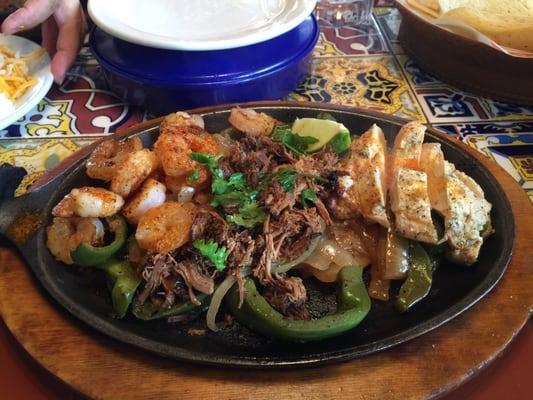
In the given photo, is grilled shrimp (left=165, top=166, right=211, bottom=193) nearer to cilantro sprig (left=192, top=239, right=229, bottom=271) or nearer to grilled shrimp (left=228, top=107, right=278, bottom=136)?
cilantro sprig (left=192, top=239, right=229, bottom=271)

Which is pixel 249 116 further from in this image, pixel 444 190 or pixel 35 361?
pixel 35 361

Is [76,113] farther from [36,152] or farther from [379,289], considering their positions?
[379,289]

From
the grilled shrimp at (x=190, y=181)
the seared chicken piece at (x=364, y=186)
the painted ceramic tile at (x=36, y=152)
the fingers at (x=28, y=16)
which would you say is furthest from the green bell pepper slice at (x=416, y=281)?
the fingers at (x=28, y=16)

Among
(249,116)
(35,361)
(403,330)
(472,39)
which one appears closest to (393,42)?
(472,39)

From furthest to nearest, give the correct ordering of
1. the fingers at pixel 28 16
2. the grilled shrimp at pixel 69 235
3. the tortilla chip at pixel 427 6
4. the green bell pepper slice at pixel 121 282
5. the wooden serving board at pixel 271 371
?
1. the tortilla chip at pixel 427 6
2. the fingers at pixel 28 16
3. the grilled shrimp at pixel 69 235
4. the green bell pepper slice at pixel 121 282
5. the wooden serving board at pixel 271 371

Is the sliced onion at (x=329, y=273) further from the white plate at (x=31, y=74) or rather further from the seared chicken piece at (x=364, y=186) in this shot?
the white plate at (x=31, y=74)

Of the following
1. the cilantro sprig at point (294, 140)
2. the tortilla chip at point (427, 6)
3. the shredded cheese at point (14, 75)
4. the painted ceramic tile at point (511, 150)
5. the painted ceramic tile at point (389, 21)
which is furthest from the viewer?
the painted ceramic tile at point (389, 21)

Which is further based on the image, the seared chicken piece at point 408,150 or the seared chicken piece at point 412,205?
the seared chicken piece at point 408,150
